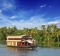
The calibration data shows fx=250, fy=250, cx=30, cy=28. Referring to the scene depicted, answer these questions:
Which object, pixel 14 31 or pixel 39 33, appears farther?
pixel 14 31

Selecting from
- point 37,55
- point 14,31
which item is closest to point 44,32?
point 14,31

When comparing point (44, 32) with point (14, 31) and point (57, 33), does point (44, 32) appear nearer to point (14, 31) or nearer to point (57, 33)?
point (57, 33)

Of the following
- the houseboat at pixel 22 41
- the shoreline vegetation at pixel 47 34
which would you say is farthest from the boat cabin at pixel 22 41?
the shoreline vegetation at pixel 47 34

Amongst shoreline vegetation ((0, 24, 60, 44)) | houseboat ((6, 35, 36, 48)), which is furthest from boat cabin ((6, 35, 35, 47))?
shoreline vegetation ((0, 24, 60, 44))

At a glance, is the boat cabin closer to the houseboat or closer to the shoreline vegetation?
the houseboat

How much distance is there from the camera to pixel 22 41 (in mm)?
71938

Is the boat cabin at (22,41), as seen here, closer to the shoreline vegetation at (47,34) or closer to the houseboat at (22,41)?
the houseboat at (22,41)

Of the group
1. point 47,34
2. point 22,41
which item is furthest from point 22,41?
point 47,34

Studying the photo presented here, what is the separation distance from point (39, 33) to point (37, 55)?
60827mm

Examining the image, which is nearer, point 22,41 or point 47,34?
point 22,41

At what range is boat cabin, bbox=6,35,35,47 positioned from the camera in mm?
68194

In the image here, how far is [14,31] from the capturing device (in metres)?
142

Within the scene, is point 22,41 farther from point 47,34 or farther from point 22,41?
point 47,34

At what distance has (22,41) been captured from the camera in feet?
236
